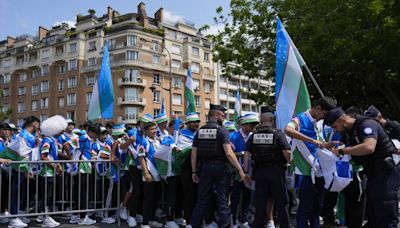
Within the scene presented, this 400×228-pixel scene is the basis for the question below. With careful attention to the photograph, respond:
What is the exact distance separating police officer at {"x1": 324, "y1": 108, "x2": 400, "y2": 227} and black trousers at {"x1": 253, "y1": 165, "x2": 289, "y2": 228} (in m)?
1.17

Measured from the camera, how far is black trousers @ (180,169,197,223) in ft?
25.1

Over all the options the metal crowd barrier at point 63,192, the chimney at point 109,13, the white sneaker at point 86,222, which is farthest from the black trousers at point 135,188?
the chimney at point 109,13

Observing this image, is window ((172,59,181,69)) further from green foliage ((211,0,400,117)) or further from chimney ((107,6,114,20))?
green foliage ((211,0,400,117))

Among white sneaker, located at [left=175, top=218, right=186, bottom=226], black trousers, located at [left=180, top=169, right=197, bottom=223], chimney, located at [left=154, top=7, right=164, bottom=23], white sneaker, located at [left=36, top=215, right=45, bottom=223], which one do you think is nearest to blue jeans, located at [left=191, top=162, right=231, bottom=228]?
black trousers, located at [left=180, top=169, right=197, bottom=223]

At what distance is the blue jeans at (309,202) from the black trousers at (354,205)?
Result: 1.51ft

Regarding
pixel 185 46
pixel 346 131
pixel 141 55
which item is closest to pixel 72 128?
pixel 346 131

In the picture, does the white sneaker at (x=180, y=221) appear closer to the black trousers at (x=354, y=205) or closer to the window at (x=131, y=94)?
the black trousers at (x=354, y=205)

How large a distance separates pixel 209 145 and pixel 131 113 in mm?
55015

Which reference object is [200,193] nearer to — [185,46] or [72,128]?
[72,128]

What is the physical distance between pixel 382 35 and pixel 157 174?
383 inches

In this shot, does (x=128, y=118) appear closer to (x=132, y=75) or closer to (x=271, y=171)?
(x=132, y=75)

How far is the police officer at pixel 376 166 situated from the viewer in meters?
5.02

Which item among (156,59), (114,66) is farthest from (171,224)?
(156,59)

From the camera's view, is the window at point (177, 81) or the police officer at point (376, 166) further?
the window at point (177, 81)
